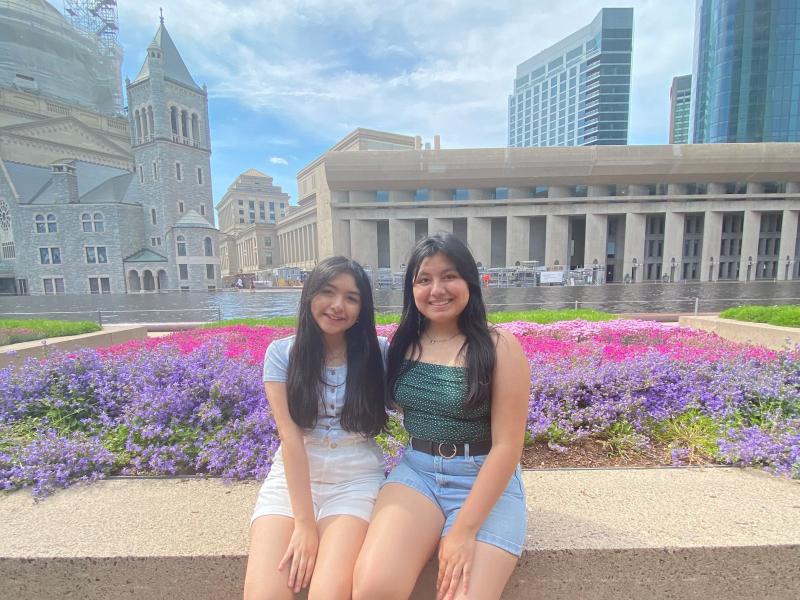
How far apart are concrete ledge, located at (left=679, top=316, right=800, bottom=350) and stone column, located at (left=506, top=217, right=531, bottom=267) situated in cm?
3790

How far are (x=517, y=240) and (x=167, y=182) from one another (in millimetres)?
39995

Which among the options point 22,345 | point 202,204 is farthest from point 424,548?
point 202,204

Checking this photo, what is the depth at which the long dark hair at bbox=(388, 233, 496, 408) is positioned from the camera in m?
1.84

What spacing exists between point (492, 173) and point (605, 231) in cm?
1456

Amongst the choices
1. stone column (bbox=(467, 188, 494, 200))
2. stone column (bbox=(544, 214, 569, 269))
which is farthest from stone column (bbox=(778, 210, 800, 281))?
stone column (bbox=(467, 188, 494, 200))

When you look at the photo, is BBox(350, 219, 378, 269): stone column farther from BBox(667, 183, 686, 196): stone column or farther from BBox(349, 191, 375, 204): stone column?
BBox(667, 183, 686, 196): stone column

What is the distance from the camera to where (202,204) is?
152 feet

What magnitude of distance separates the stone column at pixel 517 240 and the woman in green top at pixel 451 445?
146ft

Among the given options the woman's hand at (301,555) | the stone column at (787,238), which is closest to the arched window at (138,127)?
the woman's hand at (301,555)

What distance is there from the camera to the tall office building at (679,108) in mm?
116375

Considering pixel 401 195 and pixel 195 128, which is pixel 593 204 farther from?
pixel 195 128

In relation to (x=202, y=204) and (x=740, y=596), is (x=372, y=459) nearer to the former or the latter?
(x=740, y=596)

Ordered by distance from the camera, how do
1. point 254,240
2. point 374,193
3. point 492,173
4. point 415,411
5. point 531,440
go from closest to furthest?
point 415,411 < point 531,440 < point 492,173 < point 374,193 < point 254,240

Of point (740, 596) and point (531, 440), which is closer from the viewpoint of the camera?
point (740, 596)
